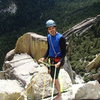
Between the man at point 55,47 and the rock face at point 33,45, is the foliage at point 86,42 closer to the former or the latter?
the rock face at point 33,45

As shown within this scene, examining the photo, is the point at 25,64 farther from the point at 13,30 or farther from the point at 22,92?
the point at 13,30

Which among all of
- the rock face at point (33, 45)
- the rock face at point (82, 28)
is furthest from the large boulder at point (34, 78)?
the rock face at point (82, 28)

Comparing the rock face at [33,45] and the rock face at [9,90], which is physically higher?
the rock face at [33,45]

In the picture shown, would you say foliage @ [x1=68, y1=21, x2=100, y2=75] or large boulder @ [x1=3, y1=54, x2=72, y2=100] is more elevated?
foliage @ [x1=68, y1=21, x2=100, y2=75]

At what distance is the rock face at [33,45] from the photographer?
16.9 m

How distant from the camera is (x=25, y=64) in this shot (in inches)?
624

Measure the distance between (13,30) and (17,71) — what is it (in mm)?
130158

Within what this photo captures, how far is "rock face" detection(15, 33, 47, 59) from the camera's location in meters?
16.9

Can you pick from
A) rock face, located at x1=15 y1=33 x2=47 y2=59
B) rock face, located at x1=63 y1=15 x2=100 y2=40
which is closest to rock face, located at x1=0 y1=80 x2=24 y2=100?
rock face, located at x1=15 y1=33 x2=47 y2=59

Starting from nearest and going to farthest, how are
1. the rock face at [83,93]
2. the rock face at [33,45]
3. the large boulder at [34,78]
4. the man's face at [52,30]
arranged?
1. the man's face at [52,30]
2. the rock face at [83,93]
3. the large boulder at [34,78]
4. the rock face at [33,45]

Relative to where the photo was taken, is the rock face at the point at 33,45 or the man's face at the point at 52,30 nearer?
the man's face at the point at 52,30

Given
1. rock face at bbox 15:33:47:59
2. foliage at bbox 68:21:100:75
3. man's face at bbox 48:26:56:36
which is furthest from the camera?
foliage at bbox 68:21:100:75

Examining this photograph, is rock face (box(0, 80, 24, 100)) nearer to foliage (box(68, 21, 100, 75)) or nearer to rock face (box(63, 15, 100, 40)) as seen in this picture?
foliage (box(68, 21, 100, 75))

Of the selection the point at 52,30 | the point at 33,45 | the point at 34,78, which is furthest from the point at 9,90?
the point at 33,45
